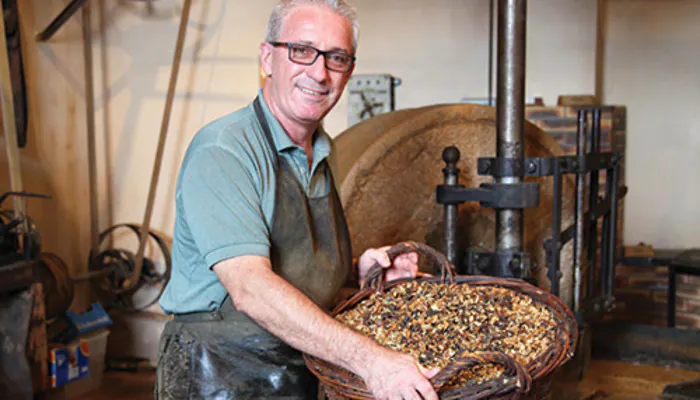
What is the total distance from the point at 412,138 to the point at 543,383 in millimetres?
1440

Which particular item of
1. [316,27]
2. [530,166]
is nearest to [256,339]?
[316,27]

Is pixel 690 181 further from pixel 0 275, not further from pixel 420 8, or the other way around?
pixel 0 275

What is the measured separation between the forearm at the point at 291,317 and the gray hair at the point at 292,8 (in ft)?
1.66

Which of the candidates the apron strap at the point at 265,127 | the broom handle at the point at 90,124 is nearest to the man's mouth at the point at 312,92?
the apron strap at the point at 265,127

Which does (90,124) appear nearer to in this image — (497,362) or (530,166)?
(530,166)

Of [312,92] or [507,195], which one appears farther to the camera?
[507,195]

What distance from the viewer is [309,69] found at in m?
1.42

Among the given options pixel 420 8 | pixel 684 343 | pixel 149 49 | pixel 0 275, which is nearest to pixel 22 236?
pixel 0 275

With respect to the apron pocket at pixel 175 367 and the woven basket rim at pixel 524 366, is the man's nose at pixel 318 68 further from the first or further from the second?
the apron pocket at pixel 175 367

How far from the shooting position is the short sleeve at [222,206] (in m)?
1.29

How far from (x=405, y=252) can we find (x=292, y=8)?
60 centimetres

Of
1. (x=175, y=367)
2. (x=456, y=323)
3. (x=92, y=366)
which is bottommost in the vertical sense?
(x=92, y=366)

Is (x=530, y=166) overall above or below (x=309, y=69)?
below

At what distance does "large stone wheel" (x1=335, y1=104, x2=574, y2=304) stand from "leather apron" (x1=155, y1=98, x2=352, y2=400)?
3.10ft
